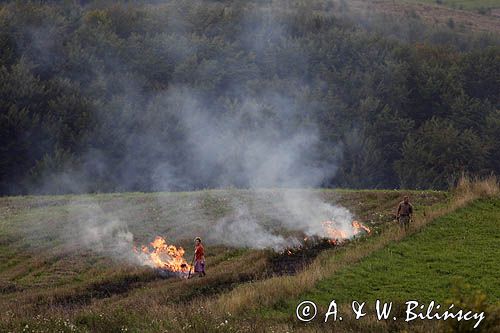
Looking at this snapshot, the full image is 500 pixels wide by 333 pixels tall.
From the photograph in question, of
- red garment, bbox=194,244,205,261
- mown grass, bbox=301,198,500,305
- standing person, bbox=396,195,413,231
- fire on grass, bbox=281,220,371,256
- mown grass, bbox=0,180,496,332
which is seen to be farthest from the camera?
standing person, bbox=396,195,413,231

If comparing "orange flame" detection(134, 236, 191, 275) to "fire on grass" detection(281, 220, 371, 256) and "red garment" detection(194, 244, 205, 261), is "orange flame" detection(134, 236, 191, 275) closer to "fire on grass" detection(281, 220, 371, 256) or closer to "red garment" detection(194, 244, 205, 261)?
"red garment" detection(194, 244, 205, 261)

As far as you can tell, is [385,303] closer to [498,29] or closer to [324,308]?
[324,308]

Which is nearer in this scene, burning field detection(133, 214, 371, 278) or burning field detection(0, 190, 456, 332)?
burning field detection(0, 190, 456, 332)

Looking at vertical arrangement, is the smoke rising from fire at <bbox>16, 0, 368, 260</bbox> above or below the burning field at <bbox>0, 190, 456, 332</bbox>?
below

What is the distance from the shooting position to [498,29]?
130500mm

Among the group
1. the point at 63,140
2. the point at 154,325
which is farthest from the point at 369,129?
the point at 154,325

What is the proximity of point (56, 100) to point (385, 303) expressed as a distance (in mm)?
63636

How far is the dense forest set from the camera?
76.4 metres

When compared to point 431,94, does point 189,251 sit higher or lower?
higher

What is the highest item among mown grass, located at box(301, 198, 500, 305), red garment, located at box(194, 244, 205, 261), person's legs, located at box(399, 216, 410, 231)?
mown grass, located at box(301, 198, 500, 305)

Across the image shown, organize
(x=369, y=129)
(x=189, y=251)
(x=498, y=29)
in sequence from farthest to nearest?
(x=498, y=29)
(x=369, y=129)
(x=189, y=251)

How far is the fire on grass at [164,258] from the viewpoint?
29.7 m

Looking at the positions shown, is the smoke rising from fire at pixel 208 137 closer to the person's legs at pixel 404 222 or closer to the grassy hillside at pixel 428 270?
the person's legs at pixel 404 222

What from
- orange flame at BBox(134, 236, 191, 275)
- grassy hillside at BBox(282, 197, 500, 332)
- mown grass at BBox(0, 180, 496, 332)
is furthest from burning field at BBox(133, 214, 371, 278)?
grassy hillside at BBox(282, 197, 500, 332)
